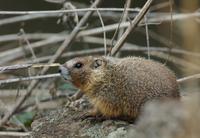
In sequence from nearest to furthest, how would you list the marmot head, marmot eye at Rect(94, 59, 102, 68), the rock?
the rock
the marmot head
marmot eye at Rect(94, 59, 102, 68)

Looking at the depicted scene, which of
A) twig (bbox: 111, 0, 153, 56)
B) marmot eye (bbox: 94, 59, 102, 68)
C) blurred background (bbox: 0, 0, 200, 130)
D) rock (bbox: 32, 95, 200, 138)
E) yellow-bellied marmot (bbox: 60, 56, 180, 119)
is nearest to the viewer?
rock (bbox: 32, 95, 200, 138)

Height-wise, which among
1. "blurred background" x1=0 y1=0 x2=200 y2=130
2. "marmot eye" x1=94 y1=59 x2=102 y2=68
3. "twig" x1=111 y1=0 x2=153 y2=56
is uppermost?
"twig" x1=111 y1=0 x2=153 y2=56

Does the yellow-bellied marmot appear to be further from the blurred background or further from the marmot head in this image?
the blurred background

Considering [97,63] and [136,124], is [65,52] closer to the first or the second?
[97,63]

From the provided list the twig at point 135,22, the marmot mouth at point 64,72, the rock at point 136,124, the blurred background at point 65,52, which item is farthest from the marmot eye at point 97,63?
the blurred background at point 65,52

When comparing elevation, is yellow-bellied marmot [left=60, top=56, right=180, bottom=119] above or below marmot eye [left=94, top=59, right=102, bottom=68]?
below

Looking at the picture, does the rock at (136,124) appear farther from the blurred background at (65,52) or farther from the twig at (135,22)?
the blurred background at (65,52)

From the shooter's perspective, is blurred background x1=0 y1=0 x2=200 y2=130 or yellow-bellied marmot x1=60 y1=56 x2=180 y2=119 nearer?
yellow-bellied marmot x1=60 y1=56 x2=180 y2=119

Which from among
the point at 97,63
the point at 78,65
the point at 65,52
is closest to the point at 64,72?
the point at 78,65

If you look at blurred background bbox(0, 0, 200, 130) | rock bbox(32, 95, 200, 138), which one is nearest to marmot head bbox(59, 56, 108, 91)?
rock bbox(32, 95, 200, 138)
